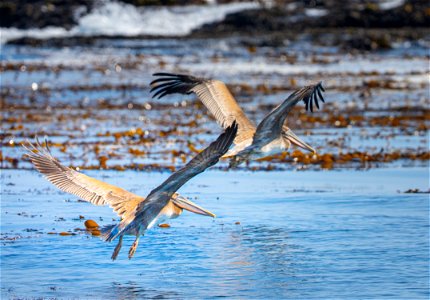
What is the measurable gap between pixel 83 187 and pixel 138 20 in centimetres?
3306

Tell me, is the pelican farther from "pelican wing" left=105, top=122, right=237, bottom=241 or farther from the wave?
the wave

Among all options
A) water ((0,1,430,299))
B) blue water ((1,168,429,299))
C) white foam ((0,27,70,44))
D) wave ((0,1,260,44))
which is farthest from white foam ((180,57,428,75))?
blue water ((1,168,429,299))

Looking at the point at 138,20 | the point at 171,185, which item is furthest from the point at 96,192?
the point at 138,20

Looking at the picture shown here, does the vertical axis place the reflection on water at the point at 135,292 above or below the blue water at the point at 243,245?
below

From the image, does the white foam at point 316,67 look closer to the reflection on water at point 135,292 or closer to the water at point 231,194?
the water at point 231,194

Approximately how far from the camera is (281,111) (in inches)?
342

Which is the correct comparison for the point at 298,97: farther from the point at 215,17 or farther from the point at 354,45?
the point at 215,17

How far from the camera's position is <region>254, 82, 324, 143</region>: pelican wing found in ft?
27.5

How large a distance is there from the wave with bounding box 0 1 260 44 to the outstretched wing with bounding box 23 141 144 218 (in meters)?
29.9

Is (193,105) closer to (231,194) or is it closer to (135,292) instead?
(231,194)

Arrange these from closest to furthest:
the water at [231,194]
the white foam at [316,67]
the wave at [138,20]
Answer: the water at [231,194]
the white foam at [316,67]
the wave at [138,20]

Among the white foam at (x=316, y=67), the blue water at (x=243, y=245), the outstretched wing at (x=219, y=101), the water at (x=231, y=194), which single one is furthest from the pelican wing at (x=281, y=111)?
the white foam at (x=316, y=67)

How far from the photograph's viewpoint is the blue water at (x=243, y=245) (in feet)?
23.1

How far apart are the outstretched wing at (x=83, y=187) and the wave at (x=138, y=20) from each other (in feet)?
98.2
